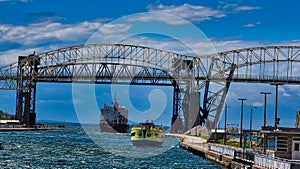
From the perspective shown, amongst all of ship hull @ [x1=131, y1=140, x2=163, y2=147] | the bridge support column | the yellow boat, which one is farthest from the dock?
the bridge support column

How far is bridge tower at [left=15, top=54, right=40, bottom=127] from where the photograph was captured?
186875mm

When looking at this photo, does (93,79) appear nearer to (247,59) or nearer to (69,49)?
(69,49)

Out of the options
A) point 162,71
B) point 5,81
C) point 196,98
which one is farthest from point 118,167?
point 5,81

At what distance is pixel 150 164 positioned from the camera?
246ft

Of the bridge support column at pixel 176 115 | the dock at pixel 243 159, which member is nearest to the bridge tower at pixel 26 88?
the bridge support column at pixel 176 115

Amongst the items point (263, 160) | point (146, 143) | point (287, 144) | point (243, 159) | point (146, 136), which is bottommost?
point (146, 143)

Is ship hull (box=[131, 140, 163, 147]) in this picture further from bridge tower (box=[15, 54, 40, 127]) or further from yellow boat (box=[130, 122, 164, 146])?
bridge tower (box=[15, 54, 40, 127])

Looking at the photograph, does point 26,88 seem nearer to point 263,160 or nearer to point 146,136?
point 146,136

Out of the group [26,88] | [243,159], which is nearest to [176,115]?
[26,88]

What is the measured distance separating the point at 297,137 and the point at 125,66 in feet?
422

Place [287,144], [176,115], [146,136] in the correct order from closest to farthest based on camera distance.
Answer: [287,144]
[146,136]
[176,115]

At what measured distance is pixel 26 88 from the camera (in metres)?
187

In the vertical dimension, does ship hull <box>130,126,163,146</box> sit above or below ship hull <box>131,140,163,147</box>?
above

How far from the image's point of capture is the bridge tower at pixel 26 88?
613 ft
